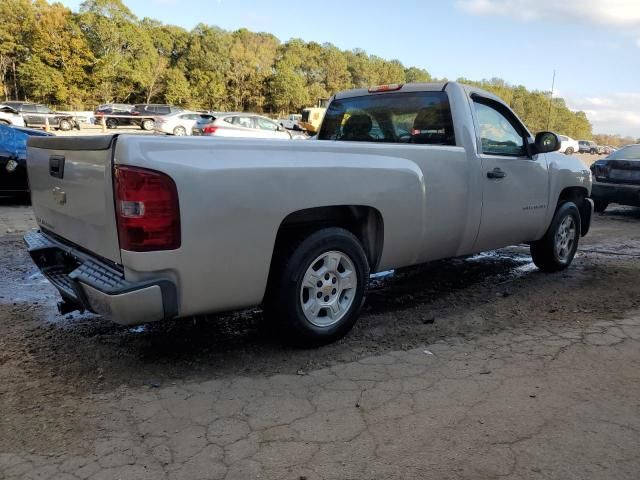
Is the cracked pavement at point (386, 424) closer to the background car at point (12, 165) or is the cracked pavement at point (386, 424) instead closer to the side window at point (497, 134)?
the side window at point (497, 134)

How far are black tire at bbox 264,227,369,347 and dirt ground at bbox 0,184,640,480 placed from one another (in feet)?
0.51

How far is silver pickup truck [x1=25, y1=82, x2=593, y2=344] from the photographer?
9.14ft

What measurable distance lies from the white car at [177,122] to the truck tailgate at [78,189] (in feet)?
84.8

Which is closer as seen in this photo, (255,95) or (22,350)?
(22,350)

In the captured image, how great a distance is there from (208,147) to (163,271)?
2.33ft

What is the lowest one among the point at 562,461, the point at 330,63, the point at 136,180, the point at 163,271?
the point at 562,461

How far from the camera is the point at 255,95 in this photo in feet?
240

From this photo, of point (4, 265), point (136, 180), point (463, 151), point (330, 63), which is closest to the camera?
point (136, 180)

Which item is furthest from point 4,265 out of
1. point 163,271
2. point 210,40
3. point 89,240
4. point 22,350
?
point 210,40

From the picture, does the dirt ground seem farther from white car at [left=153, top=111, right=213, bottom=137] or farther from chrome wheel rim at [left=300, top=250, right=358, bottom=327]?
white car at [left=153, top=111, right=213, bottom=137]

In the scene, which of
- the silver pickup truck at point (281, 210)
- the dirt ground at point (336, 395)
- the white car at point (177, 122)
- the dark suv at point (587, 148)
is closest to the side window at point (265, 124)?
the white car at point (177, 122)

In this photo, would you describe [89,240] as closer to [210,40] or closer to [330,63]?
[210,40]

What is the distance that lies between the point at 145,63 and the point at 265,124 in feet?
139

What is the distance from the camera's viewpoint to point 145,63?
5909 cm
